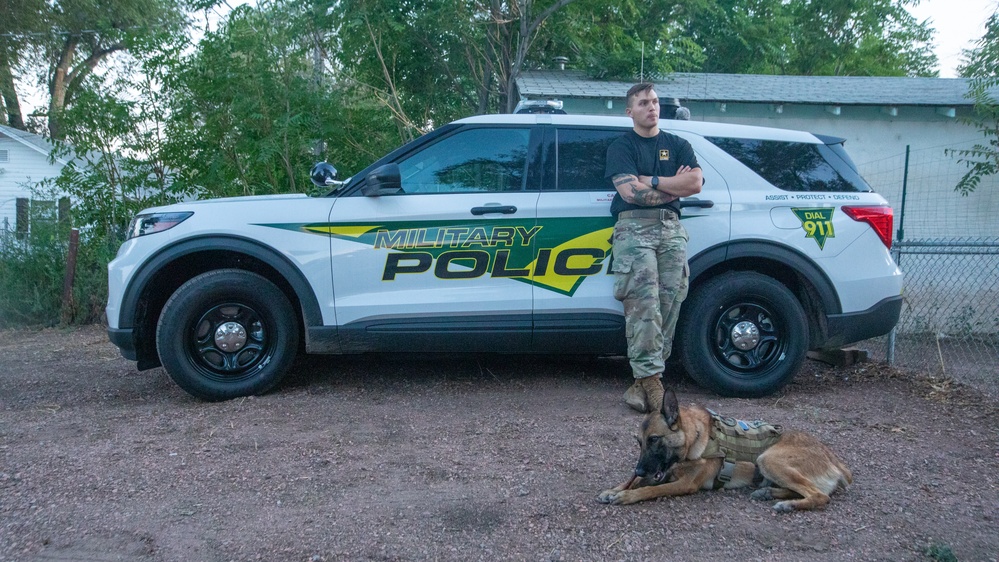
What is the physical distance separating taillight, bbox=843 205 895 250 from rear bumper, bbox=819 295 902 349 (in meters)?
0.42

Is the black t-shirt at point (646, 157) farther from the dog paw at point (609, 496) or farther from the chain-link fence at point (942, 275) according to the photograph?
the chain-link fence at point (942, 275)

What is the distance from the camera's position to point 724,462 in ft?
11.8

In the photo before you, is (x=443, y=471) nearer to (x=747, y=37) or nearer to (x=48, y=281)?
(x=48, y=281)

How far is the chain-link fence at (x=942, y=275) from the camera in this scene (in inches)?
254

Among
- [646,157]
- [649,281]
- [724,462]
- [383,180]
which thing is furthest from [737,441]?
[383,180]

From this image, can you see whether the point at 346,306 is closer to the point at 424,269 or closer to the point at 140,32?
the point at 424,269

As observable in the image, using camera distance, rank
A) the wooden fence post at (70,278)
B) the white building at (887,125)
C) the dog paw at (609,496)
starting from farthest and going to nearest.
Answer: the white building at (887,125) < the wooden fence post at (70,278) < the dog paw at (609,496)

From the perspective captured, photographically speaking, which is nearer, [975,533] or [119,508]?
[975,533]

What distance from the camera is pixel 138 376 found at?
20.6 ft

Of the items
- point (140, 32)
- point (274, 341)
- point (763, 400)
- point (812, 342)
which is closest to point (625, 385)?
point (763, 400)

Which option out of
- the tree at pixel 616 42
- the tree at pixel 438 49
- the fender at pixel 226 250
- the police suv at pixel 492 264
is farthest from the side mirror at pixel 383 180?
the tree at pixel 616 42

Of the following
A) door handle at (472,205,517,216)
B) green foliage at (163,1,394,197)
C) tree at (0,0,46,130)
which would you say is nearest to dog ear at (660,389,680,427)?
door handle at (472,205,517,216)

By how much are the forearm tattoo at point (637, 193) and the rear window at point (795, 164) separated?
0.90 metres

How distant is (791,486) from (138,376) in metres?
4.95
